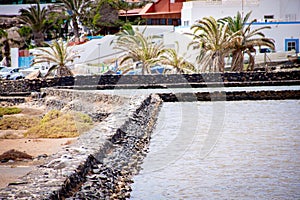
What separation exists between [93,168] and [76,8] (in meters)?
48.2

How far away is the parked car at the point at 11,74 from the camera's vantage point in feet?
120

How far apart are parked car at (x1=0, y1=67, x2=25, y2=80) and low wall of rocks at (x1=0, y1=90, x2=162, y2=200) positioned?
25.7 meters

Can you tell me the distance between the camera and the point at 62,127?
16.7m

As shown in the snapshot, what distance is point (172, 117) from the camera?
14242 mm

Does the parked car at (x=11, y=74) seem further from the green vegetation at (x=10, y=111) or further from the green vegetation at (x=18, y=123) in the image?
the green vegetation at (x=18, y=123)

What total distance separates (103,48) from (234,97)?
26.2 meters

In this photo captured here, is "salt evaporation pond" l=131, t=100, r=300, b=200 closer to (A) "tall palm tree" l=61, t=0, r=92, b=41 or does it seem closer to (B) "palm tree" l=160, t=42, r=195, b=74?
(B) "palm tree" l=160, t=42, r=195, b=74

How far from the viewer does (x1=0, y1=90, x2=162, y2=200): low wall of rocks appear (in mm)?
5668

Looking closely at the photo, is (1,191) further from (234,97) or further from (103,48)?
(103,48)

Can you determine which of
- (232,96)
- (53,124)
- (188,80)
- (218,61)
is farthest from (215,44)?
(53,124)

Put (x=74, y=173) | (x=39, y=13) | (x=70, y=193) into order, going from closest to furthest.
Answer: (x=70, y=193) < (x=74, y=173) < (x=39, y=13)

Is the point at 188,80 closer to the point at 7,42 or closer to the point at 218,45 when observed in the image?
the point at 218,45

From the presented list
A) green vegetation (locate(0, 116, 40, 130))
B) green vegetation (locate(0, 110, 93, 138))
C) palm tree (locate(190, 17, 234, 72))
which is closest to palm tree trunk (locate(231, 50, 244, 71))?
palm tree (locate(190, 17, 234, 72))

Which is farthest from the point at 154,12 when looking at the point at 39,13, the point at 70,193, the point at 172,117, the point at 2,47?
the point at 70,193
